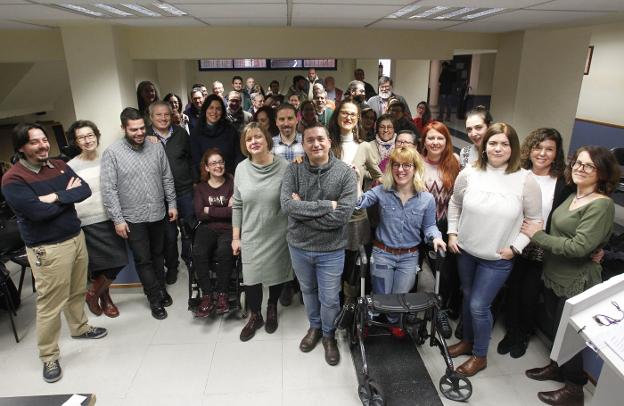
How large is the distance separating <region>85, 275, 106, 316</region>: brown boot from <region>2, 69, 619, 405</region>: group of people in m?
0.02

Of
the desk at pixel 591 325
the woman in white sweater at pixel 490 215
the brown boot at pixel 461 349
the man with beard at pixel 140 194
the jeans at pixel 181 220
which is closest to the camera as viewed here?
the desk at pixel 591 325

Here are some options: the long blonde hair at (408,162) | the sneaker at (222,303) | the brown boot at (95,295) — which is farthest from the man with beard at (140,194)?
the long blonde hair at (408,162)

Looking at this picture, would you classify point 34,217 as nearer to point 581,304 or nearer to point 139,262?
point 139,262

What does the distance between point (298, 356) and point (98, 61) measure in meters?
3.68

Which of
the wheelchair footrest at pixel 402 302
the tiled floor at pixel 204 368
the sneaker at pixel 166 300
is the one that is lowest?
the tiled floor at pixel 204 368

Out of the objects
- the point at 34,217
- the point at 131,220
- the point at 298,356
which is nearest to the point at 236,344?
the point at 298,356

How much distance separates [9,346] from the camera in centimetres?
292

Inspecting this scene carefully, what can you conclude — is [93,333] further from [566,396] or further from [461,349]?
[566,396]

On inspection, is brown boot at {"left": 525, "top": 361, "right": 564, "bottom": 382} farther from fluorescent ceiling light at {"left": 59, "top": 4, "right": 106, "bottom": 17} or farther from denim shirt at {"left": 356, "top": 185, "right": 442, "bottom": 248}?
fluorescent ceiling light at {"left": 59, "top": 4, "right": 106, "bottom": 17}

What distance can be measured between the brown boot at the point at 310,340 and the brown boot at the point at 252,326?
393mm

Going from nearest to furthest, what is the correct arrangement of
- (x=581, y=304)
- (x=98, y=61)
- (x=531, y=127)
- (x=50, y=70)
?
(x=581, y=304) → (x=98, y=61) → (x=531, y=127) → (x=50, y=70)

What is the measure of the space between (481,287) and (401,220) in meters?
0.63

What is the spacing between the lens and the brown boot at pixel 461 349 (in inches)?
107

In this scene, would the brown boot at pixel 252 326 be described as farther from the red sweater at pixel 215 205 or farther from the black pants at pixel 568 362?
the black pants at pixel 568 362
